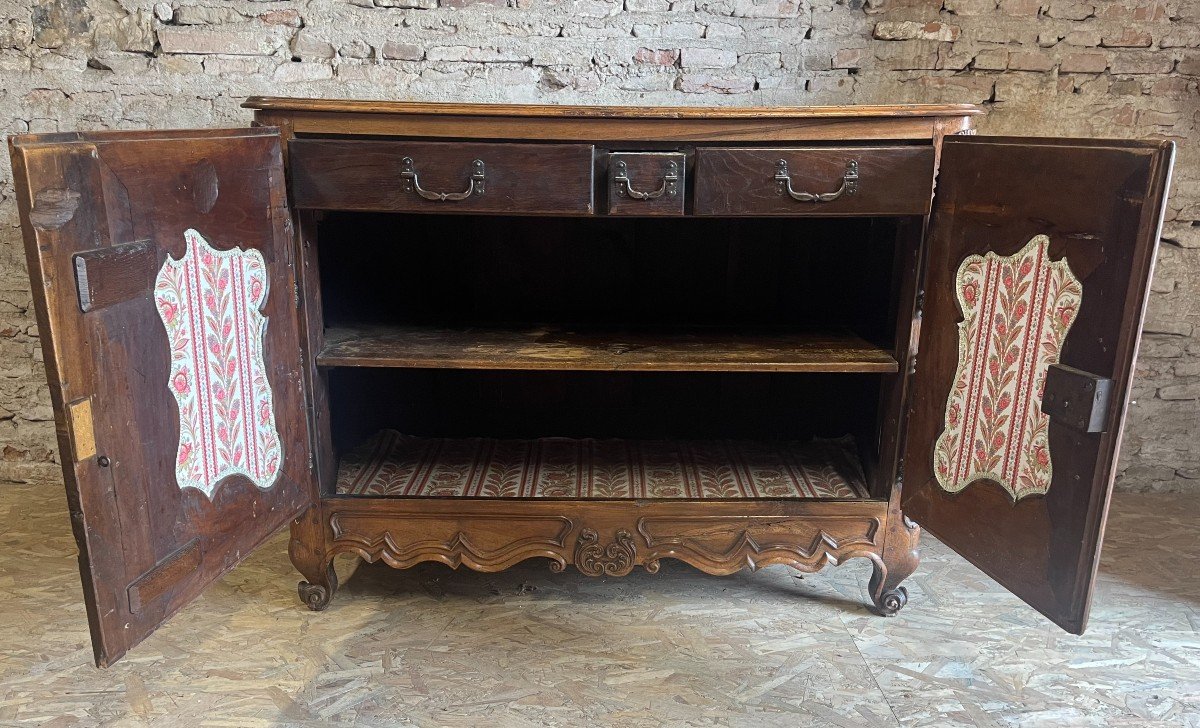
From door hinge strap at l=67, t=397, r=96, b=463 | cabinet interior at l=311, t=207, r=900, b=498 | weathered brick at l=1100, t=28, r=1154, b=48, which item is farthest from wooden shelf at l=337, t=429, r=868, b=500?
weathered brick at l=1100, t=28, r=1154, b=48

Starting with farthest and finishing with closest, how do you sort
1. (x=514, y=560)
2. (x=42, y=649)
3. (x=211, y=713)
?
(x=514, y=560) → (x=42, y=649) → (x=211, y=713)

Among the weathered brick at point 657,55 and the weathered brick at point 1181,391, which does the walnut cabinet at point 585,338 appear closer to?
the weathered brick at point 657,55

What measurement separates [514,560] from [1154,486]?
210cm

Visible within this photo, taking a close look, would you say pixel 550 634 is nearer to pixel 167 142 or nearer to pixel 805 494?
pixel 805 494

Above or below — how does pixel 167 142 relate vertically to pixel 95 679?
above

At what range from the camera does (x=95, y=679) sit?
5.55 ft

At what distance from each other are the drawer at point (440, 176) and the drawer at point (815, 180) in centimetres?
27

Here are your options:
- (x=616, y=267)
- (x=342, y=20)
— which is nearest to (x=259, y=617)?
(x=616, y=267)

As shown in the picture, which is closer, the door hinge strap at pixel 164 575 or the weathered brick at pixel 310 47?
the door hinge strap at pixel 164 575

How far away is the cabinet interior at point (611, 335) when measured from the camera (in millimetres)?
2057

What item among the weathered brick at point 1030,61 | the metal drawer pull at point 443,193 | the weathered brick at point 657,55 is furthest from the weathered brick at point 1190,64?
the metal drawer pull at point 443,193

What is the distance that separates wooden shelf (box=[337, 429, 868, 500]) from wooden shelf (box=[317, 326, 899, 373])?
30 centimetres

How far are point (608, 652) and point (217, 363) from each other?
1.00 m

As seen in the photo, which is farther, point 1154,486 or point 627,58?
point 1154,486
